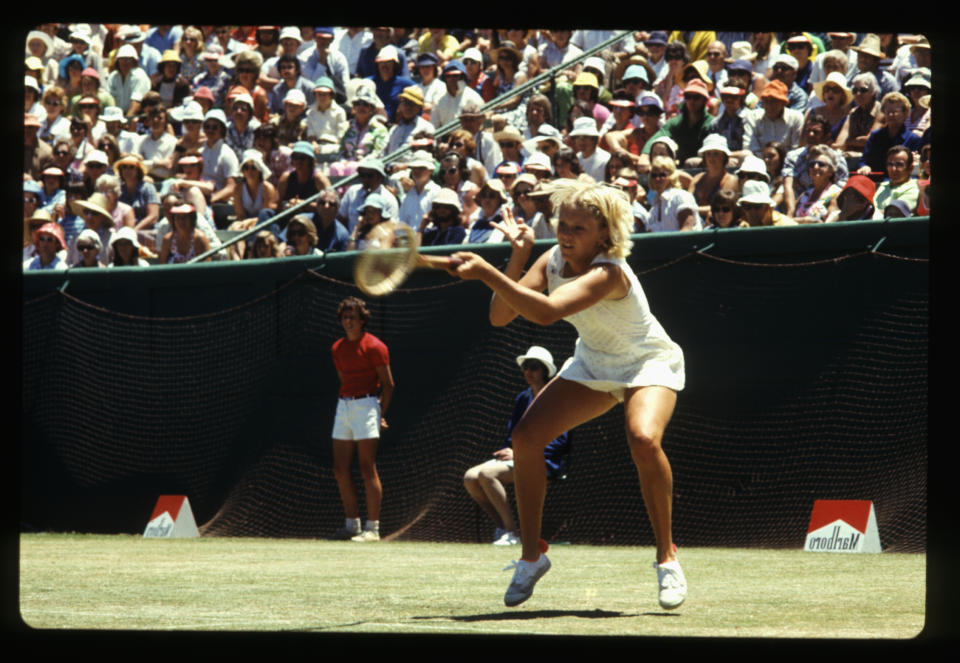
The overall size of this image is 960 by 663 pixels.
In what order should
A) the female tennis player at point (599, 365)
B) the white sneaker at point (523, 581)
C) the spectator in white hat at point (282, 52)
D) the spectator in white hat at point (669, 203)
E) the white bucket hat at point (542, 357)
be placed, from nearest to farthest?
the female tennis player at point (599, 365) < the white sneaker at point (523, 581) < the white bucket hat at point (542, 357) < the spectator in white hat at point (669, 203) < the spectator in white hat at point (282, 52)

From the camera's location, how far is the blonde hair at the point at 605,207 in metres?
5.83

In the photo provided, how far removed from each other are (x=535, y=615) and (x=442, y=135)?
9380 millimetres

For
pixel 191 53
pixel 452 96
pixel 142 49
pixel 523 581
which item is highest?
pixel 142 49

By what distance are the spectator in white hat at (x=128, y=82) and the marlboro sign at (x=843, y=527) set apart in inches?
436

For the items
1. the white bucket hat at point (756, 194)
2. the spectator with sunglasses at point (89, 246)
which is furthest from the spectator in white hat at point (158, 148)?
the white bucket hat at point (756, 194)

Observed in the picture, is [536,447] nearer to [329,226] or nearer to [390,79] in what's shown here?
[329,226]

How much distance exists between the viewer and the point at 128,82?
709 inches

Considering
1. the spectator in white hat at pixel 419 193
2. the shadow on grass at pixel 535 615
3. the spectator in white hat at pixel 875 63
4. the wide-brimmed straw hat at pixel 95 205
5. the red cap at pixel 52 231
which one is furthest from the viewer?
the wide-brimmed straw hat at pixel 95 205

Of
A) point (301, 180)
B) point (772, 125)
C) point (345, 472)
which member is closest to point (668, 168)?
point (772, 125)

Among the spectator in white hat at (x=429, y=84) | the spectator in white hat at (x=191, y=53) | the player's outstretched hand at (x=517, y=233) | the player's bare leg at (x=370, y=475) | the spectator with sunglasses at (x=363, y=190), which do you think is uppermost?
the spectator in white hat at (x=191, y=53)

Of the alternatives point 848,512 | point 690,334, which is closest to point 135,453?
point 690,334

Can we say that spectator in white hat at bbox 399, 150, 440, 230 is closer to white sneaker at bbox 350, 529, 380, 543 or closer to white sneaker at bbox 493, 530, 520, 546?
white sneaker at bbox 350, 529, 380, 543

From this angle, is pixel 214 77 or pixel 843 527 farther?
pixel 214 77

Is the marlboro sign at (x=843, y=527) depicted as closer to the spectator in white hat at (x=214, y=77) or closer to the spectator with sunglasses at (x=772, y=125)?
the spectator with sunglasses at (x=772, y=125)
